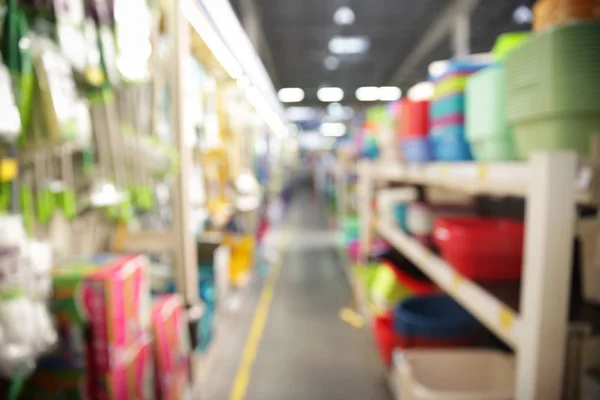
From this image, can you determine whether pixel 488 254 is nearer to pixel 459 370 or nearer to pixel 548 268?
pixel 548 268

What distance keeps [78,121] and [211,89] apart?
1926 millimetres

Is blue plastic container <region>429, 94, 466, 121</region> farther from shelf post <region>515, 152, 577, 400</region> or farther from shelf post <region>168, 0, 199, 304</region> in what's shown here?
shelf post <region>168, 0, 199, 304</region>

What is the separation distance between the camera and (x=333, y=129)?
2092cm

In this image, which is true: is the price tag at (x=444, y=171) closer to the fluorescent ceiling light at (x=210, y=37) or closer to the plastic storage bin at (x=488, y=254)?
the plastic storage bin at (x=488, y=254)

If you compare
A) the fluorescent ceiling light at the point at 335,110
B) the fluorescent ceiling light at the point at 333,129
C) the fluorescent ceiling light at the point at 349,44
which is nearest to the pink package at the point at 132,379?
the fluorescent ceiling light at the point at 349,44

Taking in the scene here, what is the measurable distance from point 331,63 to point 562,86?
10.0 metres

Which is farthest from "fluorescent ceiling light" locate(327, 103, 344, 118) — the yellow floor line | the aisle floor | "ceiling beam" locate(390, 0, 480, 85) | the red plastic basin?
the red plastic basin

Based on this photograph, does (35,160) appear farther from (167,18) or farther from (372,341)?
(372,341)

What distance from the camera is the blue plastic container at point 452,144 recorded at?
Answer: 1.66m

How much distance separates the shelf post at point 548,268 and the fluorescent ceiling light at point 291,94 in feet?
43.1

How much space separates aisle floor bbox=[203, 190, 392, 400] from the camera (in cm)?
248

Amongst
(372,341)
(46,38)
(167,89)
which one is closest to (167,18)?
(167,89)

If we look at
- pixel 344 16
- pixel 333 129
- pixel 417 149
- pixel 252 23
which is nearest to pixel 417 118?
pixel 417 149

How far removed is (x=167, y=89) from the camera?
216 cm
